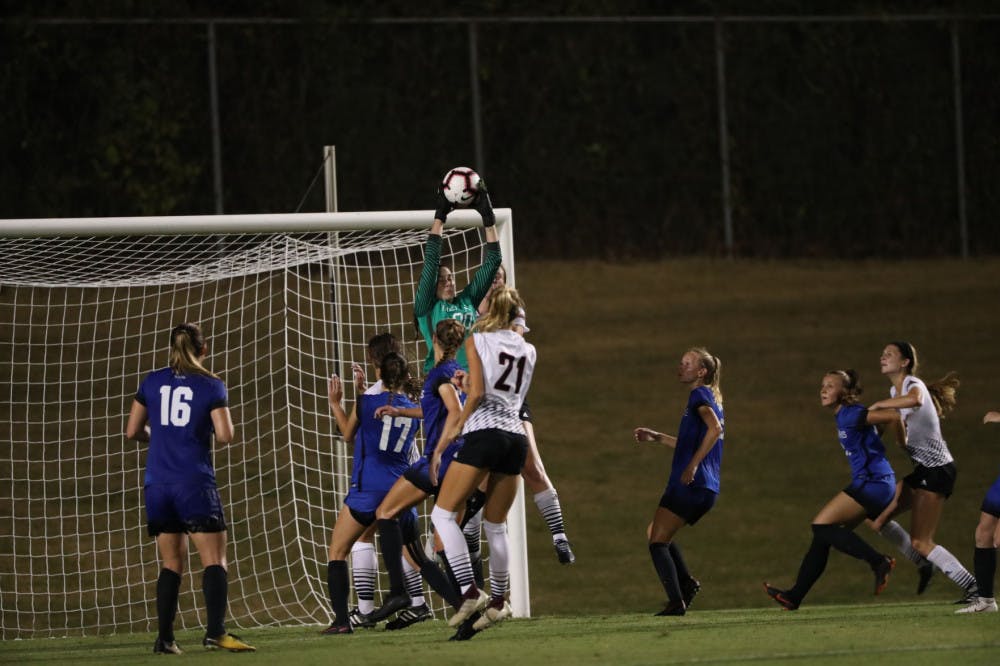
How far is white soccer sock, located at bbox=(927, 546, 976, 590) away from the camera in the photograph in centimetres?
805

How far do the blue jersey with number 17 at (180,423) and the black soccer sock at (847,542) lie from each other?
3.61 metres

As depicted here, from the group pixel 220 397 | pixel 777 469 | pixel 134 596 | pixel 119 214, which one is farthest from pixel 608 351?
pixel 220 397

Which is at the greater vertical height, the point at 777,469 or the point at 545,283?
the point at 545,283

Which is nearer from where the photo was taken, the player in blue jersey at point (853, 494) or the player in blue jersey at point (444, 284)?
the player in blue jersey at point (444, 284)

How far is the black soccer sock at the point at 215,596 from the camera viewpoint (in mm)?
6656

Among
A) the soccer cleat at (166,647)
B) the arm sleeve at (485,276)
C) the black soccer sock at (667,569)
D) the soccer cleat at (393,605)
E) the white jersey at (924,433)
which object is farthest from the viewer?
the white jersey at (924,433)

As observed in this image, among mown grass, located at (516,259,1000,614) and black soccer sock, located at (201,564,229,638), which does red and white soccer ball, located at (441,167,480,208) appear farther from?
mown grass, located at (516,259,1000,614)

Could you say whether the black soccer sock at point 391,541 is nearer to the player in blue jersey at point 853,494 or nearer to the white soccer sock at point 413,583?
the white soccer sock at point 413,583

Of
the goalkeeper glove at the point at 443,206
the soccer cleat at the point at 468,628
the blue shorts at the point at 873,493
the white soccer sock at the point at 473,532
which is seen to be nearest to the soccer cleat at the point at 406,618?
the white soccer sock at the point at 473,532

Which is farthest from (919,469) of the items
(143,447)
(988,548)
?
(143,447)

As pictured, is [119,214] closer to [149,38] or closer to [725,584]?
[149,38]

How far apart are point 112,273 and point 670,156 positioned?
35.1 feet

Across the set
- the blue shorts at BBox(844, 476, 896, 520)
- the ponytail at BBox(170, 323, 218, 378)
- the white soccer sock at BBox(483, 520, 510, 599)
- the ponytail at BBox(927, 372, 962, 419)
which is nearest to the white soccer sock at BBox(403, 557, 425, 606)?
the white soccer sock at BBox(483, 520, 510, 599)

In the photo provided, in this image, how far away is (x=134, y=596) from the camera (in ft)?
35.8
